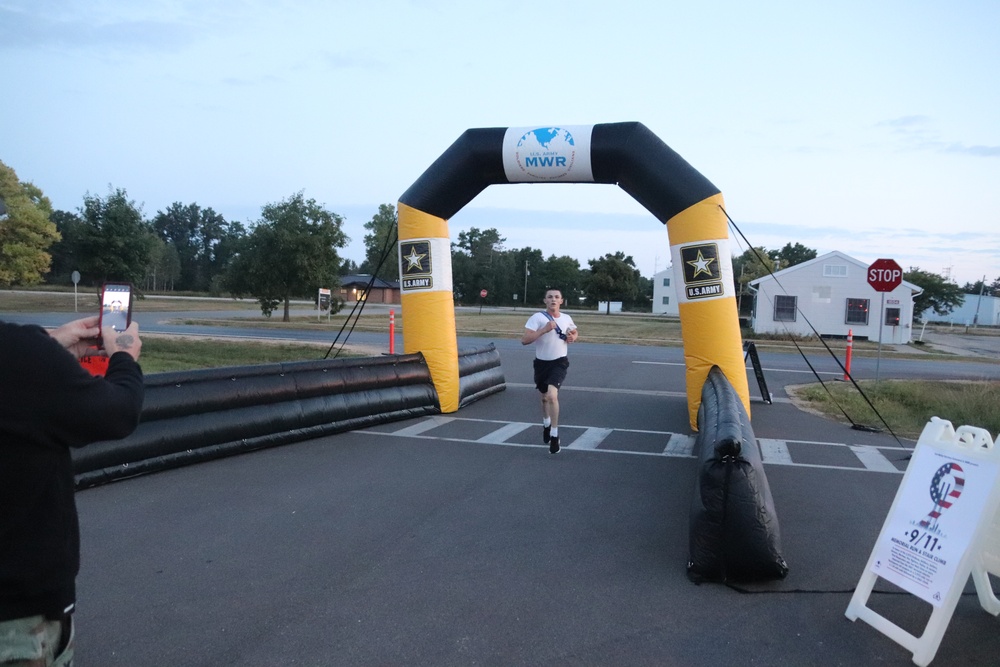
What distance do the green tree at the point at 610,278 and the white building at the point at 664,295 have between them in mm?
3046

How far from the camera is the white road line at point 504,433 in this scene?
32.5ft

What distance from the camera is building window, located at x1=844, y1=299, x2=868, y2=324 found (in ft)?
126

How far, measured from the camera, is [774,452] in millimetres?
9719

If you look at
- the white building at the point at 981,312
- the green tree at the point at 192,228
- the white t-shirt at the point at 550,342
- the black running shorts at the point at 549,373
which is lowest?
the white building at the point at 981,312

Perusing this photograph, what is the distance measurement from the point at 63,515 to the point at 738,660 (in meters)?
3.20

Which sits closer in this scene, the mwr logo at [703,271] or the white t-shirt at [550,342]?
the white t-shirt at [550,342]

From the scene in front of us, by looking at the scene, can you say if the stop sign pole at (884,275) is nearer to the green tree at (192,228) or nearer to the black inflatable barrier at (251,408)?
the black inflatable barrier at (251,408)

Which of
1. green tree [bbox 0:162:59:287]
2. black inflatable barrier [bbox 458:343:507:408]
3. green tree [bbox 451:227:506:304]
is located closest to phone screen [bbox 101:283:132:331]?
black inflatable barrier [bbox 458:343:507:408]

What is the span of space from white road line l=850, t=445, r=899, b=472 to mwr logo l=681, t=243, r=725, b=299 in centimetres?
265

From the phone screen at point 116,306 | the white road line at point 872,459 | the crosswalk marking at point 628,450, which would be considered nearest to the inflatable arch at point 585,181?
the crosswalk marking at point 628,450

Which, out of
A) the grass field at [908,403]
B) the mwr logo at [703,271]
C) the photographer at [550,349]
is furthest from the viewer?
the grass field at [908,403]

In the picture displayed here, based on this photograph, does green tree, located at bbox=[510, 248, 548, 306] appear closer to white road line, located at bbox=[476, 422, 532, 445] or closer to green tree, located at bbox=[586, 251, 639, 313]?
green tree, located at bbox=[586, 251, 639, 313]

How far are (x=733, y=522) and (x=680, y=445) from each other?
16.8ft

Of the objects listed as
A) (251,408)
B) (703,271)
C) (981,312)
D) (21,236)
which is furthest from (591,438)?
(981,312)
